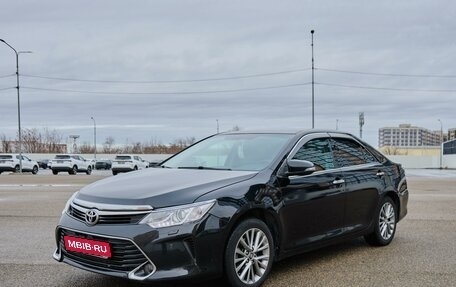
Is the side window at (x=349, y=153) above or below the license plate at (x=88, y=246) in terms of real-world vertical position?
above

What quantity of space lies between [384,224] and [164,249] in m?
3.73

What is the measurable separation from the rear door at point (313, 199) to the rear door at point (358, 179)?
167mm

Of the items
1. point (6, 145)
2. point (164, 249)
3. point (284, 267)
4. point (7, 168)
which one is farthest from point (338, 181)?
point (6, 145)

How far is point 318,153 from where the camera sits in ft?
19.5

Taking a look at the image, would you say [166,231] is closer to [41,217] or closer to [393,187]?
[393,187]

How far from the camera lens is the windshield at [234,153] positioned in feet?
17.9

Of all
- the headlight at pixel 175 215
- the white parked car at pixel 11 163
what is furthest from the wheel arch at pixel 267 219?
the white parked car at pixel 11 163

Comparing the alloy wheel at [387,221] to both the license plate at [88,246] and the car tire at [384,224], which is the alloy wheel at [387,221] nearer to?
the car tire at [384,224]

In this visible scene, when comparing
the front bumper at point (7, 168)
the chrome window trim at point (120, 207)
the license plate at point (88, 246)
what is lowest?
the front bumper at point (7, 168)

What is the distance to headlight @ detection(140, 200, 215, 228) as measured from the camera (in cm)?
419

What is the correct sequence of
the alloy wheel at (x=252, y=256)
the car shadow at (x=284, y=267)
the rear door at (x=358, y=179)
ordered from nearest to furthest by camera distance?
the alloy wheel at (x=252, y=256)
the car shadow at (x=284, y=267)
the rear door at (x=358, y=179)

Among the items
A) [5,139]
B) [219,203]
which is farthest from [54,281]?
[5,139]

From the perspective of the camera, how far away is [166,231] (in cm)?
416

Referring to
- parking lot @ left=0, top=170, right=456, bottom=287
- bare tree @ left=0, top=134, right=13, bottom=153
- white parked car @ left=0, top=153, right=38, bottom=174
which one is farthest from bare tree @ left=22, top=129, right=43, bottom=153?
parking lot @ left=0, top=170, right=456, bottom=287
